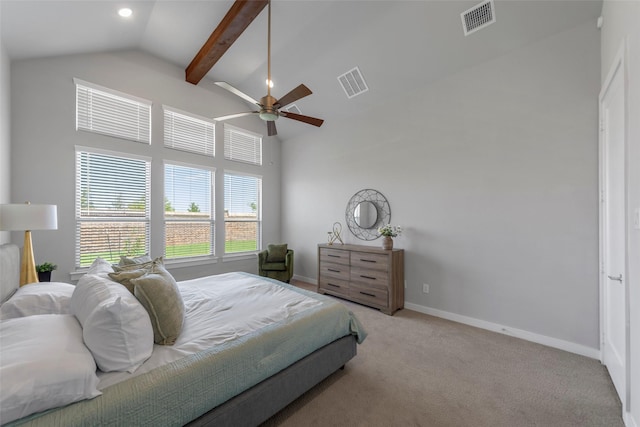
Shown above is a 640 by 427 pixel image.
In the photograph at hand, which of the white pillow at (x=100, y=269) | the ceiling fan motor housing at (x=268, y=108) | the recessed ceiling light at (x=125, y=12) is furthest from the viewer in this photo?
the recessed ceiling light at (x=125, y=12)

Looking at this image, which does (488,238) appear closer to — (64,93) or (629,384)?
(629,384)

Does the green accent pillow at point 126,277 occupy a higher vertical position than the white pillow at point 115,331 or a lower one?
higher

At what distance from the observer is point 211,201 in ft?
15.6

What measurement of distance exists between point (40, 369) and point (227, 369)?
77 cm

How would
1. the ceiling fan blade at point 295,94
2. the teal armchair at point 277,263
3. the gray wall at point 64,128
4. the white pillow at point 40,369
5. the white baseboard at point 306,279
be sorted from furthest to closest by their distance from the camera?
the white baseboard at point 306,279 → the teal armchair at point 277,263 → the gray wall at point 64,128 → the ceiling fan blade at point 295,94 → the white pillow at point 40,369

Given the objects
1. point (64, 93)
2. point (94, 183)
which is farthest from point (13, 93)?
point (94, 183)

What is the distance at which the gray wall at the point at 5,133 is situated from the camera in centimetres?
260

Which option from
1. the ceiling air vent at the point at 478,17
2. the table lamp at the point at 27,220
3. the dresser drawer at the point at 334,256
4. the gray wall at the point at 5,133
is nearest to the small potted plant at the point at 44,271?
the gray wall at the point at 5,133

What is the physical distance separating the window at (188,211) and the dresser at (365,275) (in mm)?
2205

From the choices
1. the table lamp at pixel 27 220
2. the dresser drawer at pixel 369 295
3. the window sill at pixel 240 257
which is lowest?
the dresser drawer at pixel 369 295

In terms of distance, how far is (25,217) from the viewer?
2.11m

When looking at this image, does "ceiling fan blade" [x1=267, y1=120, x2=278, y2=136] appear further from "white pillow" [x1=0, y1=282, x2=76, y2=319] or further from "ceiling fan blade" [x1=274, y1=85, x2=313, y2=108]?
"white pillow" [x1=0, y1=282, x2=76, y2=319]

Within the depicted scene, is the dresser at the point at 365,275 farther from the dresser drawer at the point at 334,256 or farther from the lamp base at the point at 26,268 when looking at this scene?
the lamp base at the point at 26,268

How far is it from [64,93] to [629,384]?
20.1 ft
